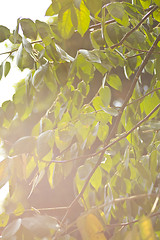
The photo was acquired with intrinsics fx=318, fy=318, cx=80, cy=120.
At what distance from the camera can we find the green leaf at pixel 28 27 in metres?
0.35

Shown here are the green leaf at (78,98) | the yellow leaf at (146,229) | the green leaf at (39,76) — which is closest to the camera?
the yellow leaf at (146,229)

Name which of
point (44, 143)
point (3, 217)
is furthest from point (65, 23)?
point (3, 217)

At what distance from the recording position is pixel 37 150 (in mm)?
344

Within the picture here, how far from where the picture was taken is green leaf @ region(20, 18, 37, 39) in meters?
0.35

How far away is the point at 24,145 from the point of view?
0.34 metres

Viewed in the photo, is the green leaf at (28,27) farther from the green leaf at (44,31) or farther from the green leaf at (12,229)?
the green leaf at (12,229)

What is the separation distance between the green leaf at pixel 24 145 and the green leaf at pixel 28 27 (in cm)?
12

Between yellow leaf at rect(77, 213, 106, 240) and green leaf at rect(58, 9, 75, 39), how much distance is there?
177mm

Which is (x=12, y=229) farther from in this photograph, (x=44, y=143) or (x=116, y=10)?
(x=116, y=10)

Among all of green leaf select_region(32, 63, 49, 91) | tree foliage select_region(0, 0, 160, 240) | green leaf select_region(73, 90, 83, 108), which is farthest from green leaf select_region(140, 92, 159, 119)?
green leaf select_region(32, 63, 49, 91)

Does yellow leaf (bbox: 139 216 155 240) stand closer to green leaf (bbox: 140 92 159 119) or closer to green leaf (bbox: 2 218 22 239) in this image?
green leaf (bbox: 2 218 22 239)

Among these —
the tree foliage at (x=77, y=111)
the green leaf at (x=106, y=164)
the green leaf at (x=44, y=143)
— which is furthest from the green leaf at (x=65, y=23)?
the green leaf at (x=106, y=164)

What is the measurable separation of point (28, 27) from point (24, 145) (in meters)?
0.13

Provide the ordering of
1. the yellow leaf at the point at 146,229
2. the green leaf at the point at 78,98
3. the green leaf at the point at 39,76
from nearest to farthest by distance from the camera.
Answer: the yellow leaf at the point at 146,229
the green leaf at the point at 39,76
the green leaf at the point at 78,98
